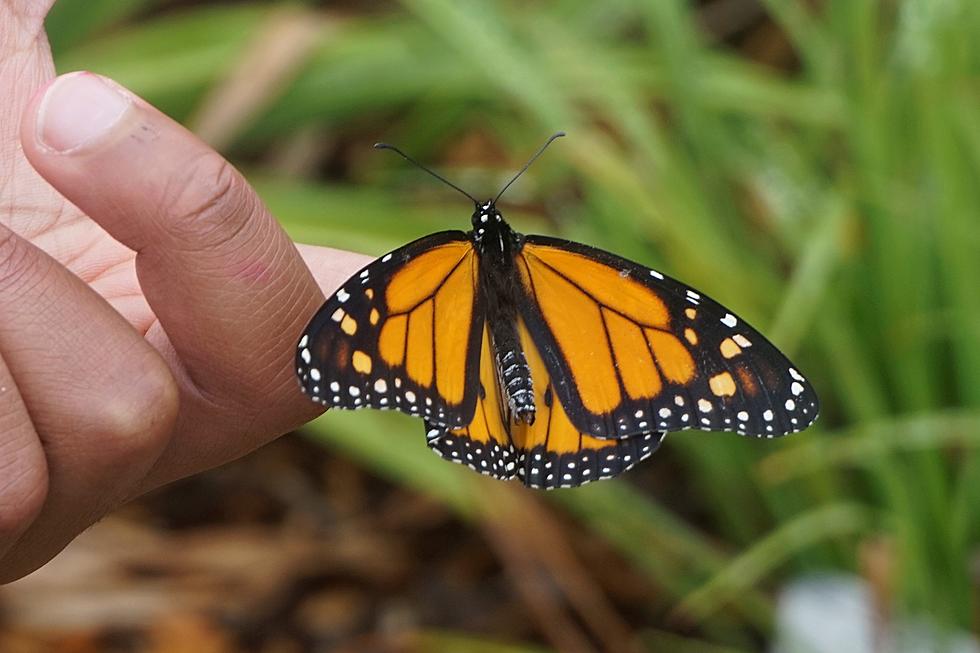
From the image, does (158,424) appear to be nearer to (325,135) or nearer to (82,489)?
(82,489)

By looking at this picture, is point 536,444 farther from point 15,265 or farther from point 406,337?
point 15,265

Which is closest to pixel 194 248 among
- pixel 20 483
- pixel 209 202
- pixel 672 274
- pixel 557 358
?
pixel 209 202

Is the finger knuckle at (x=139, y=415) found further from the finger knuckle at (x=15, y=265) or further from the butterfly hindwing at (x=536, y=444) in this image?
the butterfly hindwing at (x=536, y=444)

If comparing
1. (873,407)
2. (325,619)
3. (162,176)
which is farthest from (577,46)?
(162,176)

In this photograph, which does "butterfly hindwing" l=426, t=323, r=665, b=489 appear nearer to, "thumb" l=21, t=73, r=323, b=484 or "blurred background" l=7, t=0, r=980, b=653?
"thumb" l=21, t=73, r=323, b=484

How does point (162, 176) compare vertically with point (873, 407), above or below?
above

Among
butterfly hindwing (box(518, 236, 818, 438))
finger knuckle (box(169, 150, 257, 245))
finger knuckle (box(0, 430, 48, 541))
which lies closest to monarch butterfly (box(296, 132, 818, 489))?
butterfly hindwing (box(518, 236, 818, 438))
